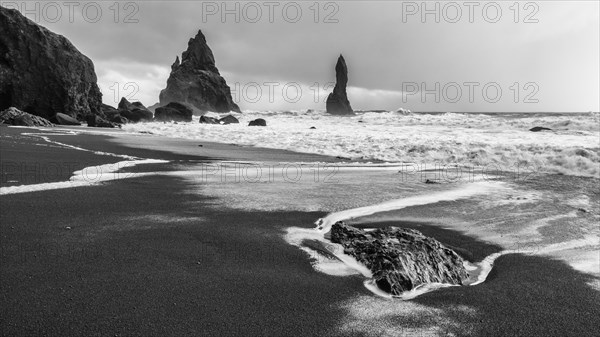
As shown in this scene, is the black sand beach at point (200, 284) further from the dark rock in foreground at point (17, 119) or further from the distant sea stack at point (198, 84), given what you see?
the distant sea stack at point (198, 84)

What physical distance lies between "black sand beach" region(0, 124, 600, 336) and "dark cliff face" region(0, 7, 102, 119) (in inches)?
1275

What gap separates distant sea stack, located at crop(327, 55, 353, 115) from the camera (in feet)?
270

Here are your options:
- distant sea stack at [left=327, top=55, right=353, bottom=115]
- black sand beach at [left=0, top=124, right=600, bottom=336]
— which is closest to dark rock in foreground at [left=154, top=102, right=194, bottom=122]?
black sand beach at [left=0, top=124, right=600, bottom=336]

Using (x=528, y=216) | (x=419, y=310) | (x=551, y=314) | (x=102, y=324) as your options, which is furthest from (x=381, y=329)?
(x=528, y=216)

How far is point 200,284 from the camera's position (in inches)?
107

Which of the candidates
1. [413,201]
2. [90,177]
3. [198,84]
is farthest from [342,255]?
[198,84]

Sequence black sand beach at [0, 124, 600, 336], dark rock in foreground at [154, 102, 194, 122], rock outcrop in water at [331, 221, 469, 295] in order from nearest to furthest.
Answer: black sand beach at [0, 124, 600, 336]
rock outcrop in water at [331, 221, 469, 295]
dark rock in foreground at [154, 102, 194, 122]

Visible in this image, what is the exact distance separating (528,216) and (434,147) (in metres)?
7.56

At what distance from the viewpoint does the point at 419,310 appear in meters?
2.49

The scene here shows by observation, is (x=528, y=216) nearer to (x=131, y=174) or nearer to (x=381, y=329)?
(x=381, y=329)

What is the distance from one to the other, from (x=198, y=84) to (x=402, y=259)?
85295mm

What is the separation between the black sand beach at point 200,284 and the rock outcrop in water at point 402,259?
0.17m

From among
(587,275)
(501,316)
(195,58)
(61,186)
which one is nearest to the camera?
(501,316)

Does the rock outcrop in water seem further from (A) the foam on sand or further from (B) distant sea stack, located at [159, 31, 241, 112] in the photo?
(B) distant sea stack, located at [159, 31, 241, 112]
